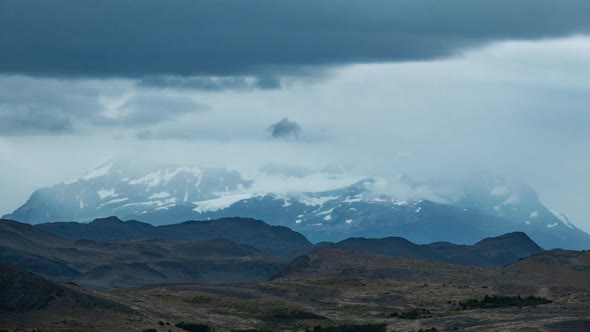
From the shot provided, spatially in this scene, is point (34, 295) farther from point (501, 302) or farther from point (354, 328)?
point (501, 302)

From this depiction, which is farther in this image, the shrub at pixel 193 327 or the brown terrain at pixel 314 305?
the shrub at pixel 193 327

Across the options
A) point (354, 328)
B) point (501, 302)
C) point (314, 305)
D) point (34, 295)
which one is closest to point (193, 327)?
point (34, 295)

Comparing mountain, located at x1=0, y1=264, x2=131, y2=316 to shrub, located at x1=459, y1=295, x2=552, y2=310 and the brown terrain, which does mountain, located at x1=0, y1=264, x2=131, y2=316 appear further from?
shrub, located at x1=459, y1=295, x2=552, y2=310

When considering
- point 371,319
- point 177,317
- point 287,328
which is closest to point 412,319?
point 371,319

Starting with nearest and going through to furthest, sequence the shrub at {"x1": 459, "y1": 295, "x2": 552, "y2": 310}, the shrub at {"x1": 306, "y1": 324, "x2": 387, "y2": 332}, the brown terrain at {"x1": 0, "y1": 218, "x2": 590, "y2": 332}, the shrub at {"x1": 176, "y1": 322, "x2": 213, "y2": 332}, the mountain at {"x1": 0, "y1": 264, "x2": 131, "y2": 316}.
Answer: the mountain at {"x1": 0, "y1": 264, "x2": 131, "y2": 316} → the brown terrain at {"x1": 0, "y1": 218, "x2": 590, "y2": 332} → the shrub at {"x1": 176, "y1": 322, "x2": 213, "y2": 332} → the shrub at {"x1": 306, "y1": 324, "x2": 387, "y2": 332} → the shrub at {"x1": 459, "y1": 295, "x2": 552, "y2": 310}

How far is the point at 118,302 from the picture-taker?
124m

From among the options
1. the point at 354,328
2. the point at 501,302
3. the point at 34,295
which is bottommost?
the point at 354,328

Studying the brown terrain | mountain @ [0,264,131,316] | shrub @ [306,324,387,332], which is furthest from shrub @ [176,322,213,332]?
shrub @ [306,324,387,332]

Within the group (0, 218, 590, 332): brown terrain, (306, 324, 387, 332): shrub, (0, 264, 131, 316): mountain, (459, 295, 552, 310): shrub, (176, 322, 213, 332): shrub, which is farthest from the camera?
(459, 295, 552, 310): shrub

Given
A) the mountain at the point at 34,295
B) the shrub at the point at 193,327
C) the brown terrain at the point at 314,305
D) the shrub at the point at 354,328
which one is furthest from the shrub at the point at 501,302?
the mountain at the point at 34,295

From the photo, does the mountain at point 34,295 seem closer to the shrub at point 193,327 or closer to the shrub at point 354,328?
the shrub at point 193,327

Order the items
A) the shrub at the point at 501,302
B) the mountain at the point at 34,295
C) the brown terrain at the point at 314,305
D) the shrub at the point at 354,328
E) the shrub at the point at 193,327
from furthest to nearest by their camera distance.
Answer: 1. the shrub at the point at 501,302
2. the shrub at the point at 354,328
3. the shrub at the point at 193,327
4. the brown terrain at the point at 314,305
5. the mountain at the point at 34,295

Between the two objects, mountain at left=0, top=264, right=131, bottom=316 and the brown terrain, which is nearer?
mountain at left=0, top=264, right=131, bottom=316

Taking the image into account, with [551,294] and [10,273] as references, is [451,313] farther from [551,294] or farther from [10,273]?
[10,273]
